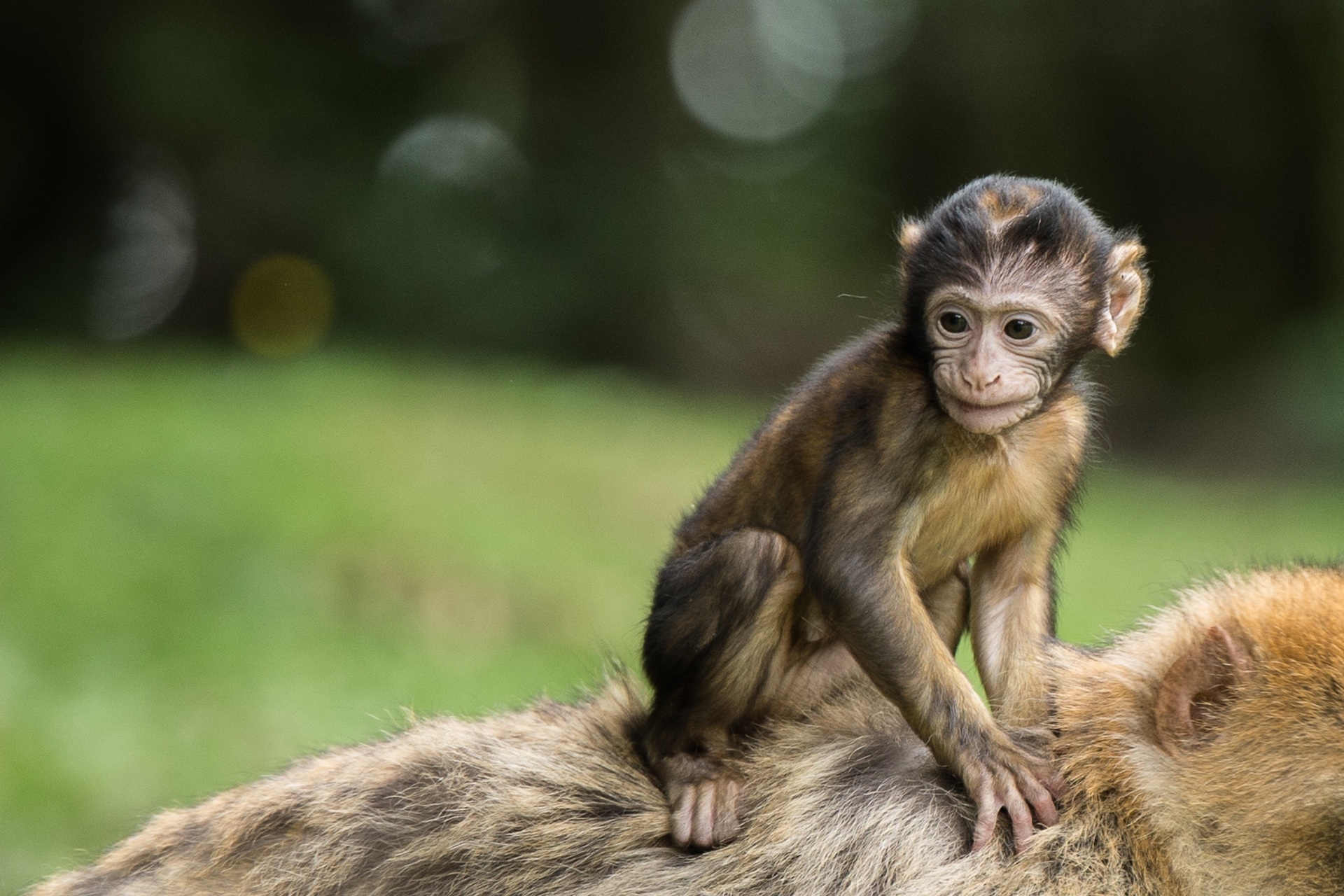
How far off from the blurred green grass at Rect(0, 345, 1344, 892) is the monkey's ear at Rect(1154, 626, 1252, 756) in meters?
1.65

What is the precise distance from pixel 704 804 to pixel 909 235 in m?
1.73

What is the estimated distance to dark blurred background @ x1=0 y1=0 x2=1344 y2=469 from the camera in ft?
61.5

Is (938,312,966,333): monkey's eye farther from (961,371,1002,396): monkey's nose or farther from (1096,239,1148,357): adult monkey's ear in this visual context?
(1096,239,1148,357): adult monkey's ear

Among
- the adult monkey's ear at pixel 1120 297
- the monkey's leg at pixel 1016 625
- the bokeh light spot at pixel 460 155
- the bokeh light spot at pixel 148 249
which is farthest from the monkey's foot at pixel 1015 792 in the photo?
the bokeh light spot at pixel 460 155

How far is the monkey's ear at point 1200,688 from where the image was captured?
3.47 meters

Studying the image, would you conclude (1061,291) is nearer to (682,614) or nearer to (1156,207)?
(682,614)

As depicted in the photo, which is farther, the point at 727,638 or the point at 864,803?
the point at 727,638

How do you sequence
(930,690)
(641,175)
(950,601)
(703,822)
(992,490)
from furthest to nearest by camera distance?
(641,175), (950,601), (992,490), (930,690), (703,822)

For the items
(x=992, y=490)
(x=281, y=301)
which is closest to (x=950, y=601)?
(x=992, y=490)

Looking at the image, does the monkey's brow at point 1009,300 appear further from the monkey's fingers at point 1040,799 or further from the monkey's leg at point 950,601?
A: the monkey's fingers at point 1040,799

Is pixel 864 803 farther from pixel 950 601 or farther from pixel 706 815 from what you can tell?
pixel 950 601

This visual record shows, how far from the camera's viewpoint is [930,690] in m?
3.83

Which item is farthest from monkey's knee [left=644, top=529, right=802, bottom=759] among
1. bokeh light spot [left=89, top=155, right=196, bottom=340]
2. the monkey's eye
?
bokeh light spot [left=89, top=155, right=196, bottom=340]

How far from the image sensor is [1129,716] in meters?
3.65
